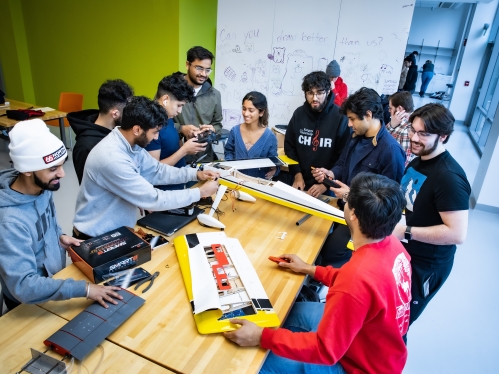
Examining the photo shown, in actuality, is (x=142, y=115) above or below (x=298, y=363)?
above

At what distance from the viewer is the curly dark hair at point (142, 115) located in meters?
1.80

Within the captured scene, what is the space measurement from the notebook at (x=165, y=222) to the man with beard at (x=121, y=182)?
0.10 meters

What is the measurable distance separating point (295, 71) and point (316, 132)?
2.22m

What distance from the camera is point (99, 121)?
2334mm

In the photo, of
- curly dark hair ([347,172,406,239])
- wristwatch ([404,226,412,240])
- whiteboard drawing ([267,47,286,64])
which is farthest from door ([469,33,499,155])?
curly dark hair ([347,172,406,239])

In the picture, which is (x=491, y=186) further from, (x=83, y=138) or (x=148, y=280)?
(x=83, y=138)

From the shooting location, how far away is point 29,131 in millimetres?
1400

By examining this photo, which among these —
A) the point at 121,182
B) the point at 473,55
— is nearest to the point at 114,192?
the point at 121,182

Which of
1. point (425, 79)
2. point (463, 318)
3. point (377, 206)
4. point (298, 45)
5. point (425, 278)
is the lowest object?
point (463, 318)

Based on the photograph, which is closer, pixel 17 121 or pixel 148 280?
pixel 148 280

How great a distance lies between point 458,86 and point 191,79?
8.88 m

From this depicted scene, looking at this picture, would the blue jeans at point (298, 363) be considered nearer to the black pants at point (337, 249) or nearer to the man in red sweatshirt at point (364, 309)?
the man in red sweatshirt at point (364, 309)

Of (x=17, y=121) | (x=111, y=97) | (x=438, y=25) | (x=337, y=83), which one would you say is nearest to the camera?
(x=111, y=97)

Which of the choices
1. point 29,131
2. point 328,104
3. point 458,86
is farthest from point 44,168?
point 458,86
